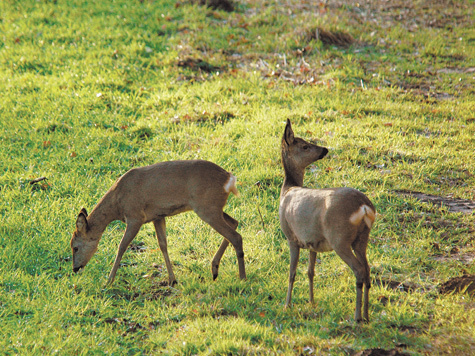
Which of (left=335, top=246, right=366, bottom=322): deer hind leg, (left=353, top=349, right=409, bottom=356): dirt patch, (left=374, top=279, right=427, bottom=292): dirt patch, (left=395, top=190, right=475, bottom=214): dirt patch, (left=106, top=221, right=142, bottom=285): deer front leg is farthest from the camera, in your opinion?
(left=395, top=190, right=475, bottom=214): dirt patch

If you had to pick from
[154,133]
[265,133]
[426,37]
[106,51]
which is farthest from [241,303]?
[426,37]

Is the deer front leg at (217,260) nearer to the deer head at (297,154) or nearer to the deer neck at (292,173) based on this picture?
the deer neck at (292,173)

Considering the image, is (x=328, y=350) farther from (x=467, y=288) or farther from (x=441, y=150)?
(x=441, y=150)

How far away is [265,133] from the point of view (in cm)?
806

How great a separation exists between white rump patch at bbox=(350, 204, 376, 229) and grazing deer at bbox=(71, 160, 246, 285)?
4.44ft

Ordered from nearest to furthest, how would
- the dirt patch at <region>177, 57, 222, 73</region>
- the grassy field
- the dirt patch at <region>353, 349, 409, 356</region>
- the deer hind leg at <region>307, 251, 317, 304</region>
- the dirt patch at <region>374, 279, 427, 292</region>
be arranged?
the dirt patch at <region>353, 349, 409, 356</region>, the grassy field, the deer hind leg at <region>307, 251, 317, 304</region>, the dirt patch at <region>374, 279, 427, 292</region>, the dirt patch at <region>177, 57, 222, 73</region>

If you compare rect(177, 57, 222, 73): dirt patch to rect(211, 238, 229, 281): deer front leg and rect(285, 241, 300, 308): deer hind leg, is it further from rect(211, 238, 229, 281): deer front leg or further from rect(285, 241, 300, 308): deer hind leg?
rect(285, 241, 300, 308): deer hind leg

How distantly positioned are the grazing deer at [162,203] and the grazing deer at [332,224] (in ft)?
2.13

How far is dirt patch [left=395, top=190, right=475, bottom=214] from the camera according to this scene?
612 centimetres

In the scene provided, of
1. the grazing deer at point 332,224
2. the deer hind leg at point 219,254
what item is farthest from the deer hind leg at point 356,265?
the deer hind leg at point 219,254

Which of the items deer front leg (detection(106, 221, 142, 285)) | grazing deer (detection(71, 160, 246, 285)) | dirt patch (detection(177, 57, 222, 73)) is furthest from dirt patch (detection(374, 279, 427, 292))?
dirt patch (detection(177, 57, 222, 73))

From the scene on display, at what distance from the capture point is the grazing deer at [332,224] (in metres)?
4.07

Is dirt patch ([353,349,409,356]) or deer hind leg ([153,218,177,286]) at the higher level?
dirt patch ([353,349,409,356])

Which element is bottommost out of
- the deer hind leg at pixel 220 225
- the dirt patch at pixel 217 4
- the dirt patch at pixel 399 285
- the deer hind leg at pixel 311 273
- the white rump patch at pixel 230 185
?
the dirt patch at pixel 399 285
